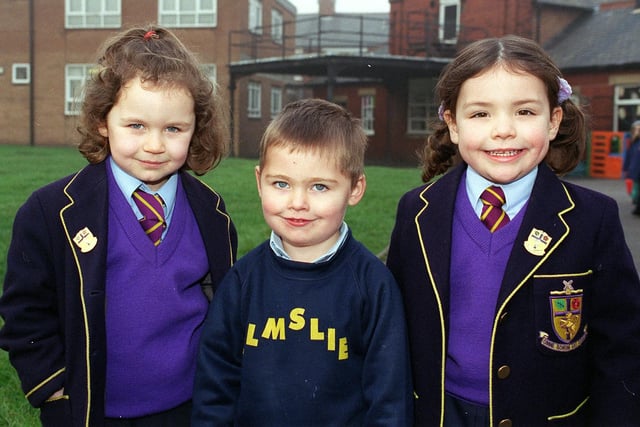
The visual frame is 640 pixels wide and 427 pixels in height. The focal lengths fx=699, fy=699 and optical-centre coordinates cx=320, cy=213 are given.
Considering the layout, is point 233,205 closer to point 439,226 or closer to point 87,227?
point 87,227

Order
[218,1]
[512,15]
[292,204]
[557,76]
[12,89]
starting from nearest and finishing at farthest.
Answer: [292,204] → [557,76] → [512,15] → [218,1] → [12,89]

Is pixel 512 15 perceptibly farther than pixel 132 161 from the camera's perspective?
Yes

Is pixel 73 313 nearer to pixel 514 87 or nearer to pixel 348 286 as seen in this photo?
pixel 348 286

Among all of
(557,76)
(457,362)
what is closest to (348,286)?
(457,362)

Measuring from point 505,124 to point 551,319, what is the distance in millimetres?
628

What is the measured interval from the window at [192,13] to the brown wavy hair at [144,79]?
25475 millimetres

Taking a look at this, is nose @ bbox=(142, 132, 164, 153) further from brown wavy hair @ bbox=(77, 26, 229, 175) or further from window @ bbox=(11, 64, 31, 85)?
window @ bbox=(11, 64, 31, 85)

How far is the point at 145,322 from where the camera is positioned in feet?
7.59

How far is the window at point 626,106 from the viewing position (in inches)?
855

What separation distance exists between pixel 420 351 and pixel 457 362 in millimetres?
122

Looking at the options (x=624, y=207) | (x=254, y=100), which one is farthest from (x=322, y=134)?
(x=254, y=100)

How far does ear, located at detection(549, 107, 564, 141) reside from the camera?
2.37 m

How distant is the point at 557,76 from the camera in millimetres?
2371

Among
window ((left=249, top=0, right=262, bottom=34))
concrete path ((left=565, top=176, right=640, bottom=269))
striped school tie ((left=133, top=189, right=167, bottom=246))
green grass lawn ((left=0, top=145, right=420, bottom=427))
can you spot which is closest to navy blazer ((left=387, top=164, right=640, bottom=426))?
striped school tie ((left=133, top=189, right=167, bottom=246))
